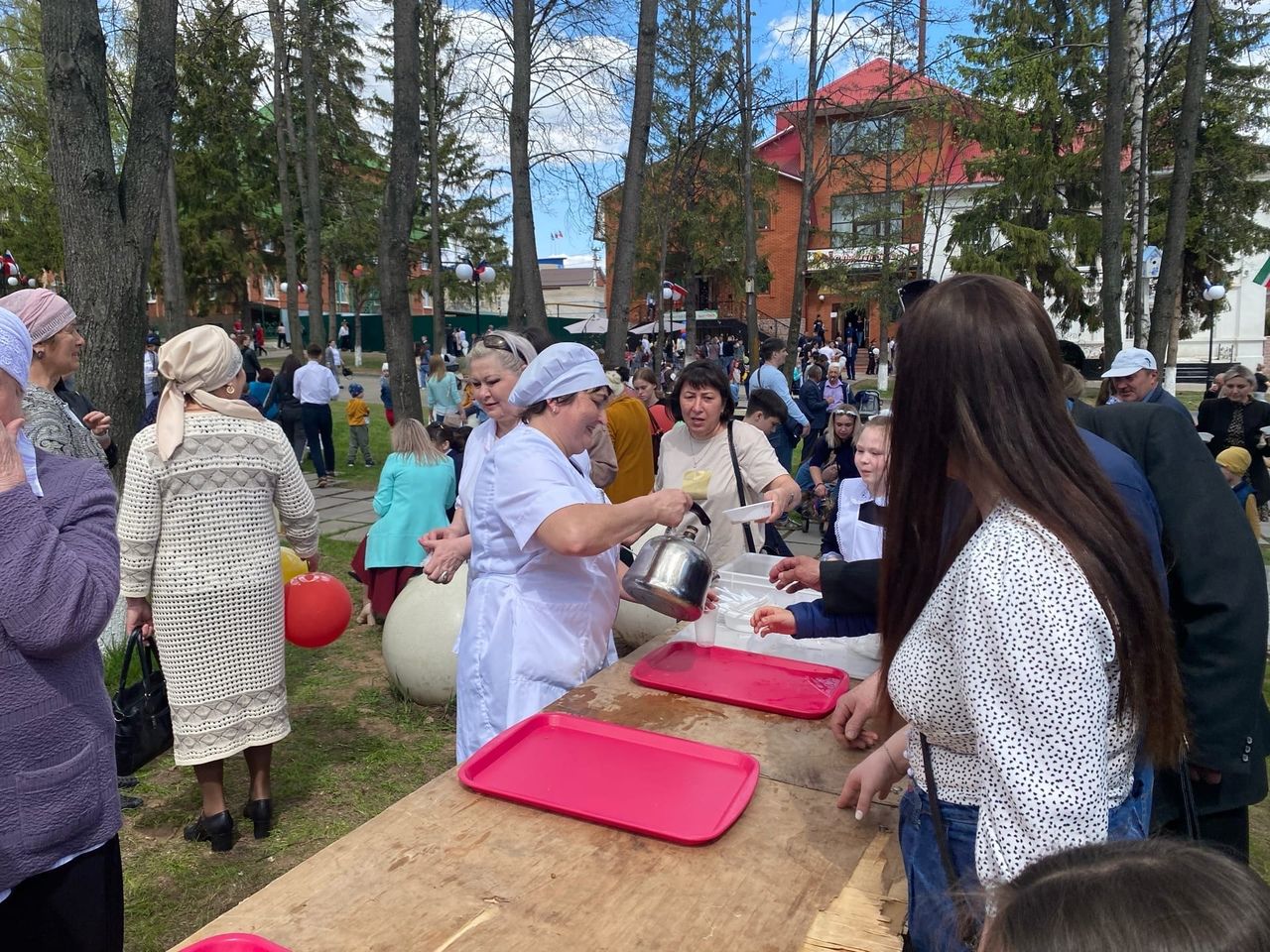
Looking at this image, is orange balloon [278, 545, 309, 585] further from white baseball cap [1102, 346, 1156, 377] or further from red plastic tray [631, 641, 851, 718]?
white baseball cap [1102, 346, 1156, 377]

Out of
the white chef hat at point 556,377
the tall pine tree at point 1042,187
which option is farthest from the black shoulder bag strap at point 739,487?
the tall pine tree at point 1042,187

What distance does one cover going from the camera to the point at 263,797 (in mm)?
3527

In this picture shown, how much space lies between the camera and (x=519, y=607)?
2.43 meters

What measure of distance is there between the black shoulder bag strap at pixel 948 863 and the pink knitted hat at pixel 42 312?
3.46m

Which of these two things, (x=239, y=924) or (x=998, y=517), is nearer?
(x=998, y=517)

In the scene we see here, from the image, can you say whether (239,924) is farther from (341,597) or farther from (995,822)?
(341,597)

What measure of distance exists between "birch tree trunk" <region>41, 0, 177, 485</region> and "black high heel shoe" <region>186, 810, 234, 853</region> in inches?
98.6

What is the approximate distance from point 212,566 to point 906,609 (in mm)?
2579

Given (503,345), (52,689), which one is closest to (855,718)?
(52,689)

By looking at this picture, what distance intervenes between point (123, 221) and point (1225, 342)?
37.4 metres

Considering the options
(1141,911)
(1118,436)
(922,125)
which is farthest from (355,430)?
(922,125)

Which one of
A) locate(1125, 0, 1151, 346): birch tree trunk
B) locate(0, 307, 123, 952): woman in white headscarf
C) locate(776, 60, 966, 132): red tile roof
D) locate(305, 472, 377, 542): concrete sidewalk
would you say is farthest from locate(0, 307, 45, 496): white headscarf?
locate(776, 60, 966, 132): red tile roof

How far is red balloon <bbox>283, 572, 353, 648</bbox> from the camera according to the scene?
3.62 m

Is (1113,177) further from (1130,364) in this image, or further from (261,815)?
(261,815)
